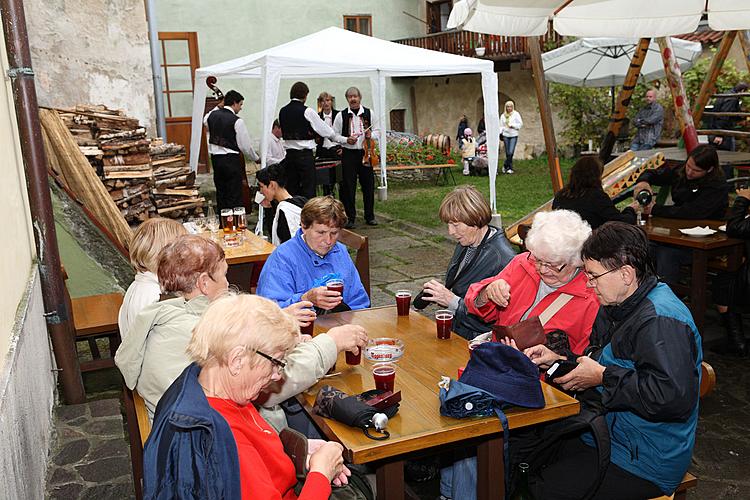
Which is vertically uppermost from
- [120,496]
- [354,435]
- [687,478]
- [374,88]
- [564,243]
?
[374,88]

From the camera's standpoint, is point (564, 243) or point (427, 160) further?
point (427, 160)

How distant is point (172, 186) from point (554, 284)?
24.3 ft

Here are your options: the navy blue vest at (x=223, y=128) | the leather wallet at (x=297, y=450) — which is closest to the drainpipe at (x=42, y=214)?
the leather wallet at (x=297, y=450)

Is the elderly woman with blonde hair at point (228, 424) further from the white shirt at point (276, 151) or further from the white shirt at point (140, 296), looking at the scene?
the white shirt at point (276, 151)

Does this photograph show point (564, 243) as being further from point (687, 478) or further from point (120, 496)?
point (120, 496)

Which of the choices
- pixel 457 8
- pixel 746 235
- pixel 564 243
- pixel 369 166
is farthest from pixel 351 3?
pixel 564 243

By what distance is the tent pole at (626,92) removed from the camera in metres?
7.87

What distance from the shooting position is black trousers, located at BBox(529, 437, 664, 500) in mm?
2615

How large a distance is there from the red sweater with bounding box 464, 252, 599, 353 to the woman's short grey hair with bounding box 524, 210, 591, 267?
16cm

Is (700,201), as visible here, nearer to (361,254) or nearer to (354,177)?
(361,254)

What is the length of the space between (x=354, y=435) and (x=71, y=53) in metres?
8.88

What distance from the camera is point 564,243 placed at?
3.18 metres

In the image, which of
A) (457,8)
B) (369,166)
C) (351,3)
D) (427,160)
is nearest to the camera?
(457,8)

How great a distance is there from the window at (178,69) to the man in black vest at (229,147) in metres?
9.47
